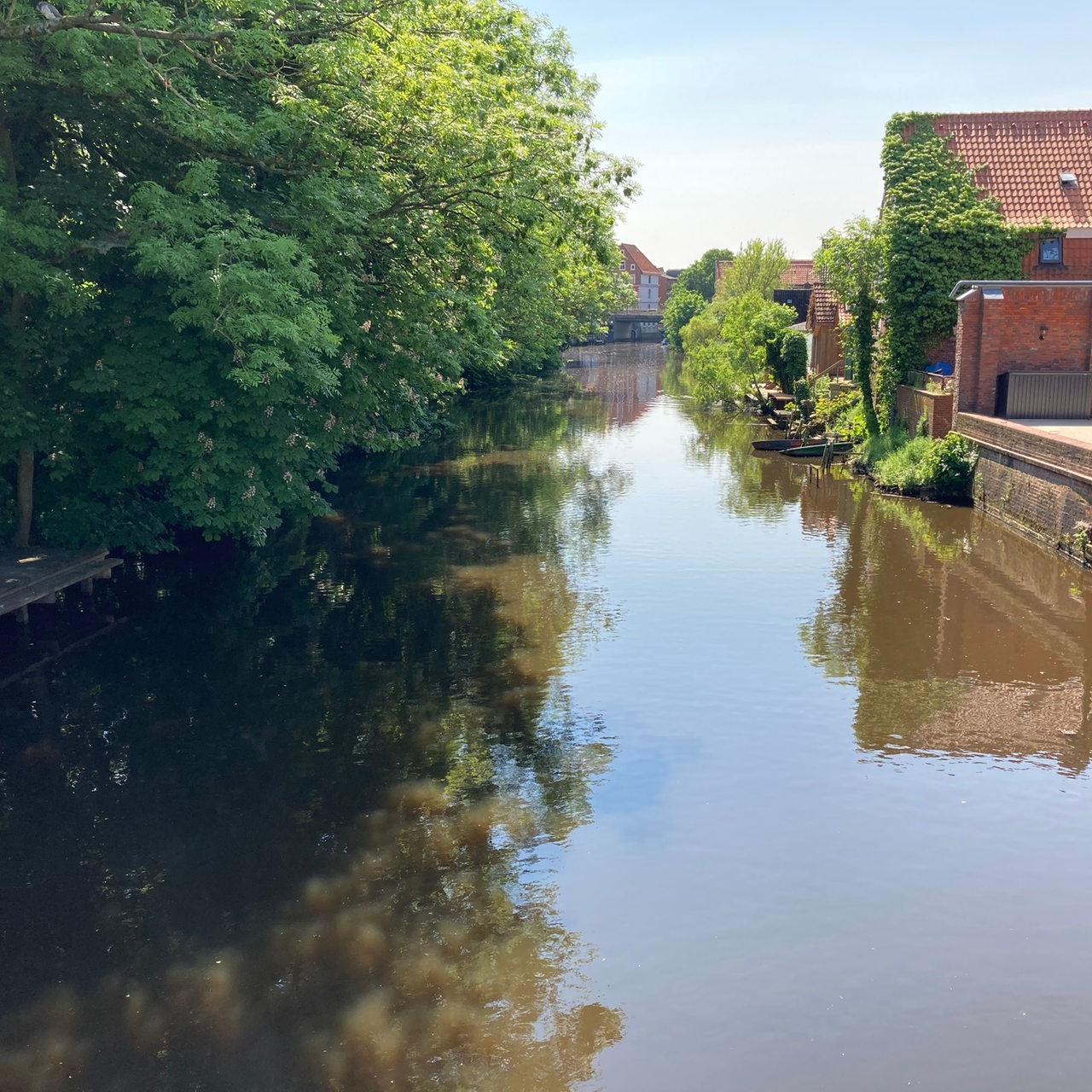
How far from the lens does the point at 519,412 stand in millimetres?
46031

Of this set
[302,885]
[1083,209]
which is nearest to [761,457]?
[1083,209]

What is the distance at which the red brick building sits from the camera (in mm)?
27766

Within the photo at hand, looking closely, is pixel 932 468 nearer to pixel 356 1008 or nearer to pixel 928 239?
pixel 928 239

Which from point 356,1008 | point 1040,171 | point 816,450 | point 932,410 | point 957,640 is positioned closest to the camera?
point 356,1008

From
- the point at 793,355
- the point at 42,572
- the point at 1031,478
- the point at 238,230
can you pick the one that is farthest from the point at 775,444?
the point at 238,230

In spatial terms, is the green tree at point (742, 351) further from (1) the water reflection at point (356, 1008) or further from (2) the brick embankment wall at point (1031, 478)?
(1) the water reflection at point (356, 1008)

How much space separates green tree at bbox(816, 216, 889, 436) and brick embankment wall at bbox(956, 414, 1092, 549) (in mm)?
6164

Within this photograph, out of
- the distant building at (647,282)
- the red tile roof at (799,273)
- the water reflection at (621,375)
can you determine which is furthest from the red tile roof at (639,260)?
the red tile roof at (799,273)

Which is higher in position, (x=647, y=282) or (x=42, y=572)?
(x=647, y=282)

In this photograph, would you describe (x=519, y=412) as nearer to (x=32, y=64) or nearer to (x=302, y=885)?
(x=32, y=64)

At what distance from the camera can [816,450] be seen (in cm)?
3138

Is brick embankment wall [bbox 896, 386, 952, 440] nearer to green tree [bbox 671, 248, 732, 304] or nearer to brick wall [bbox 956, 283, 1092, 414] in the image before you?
brick wall [bbox 956, 283, 1092, 414]

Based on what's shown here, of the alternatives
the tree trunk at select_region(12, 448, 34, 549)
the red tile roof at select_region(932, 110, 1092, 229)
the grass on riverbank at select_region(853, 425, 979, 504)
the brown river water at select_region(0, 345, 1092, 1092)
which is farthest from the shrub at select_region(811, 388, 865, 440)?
the tree trunk at select_region(12, 448, 34, 549)

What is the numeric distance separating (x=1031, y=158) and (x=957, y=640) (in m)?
19.4
